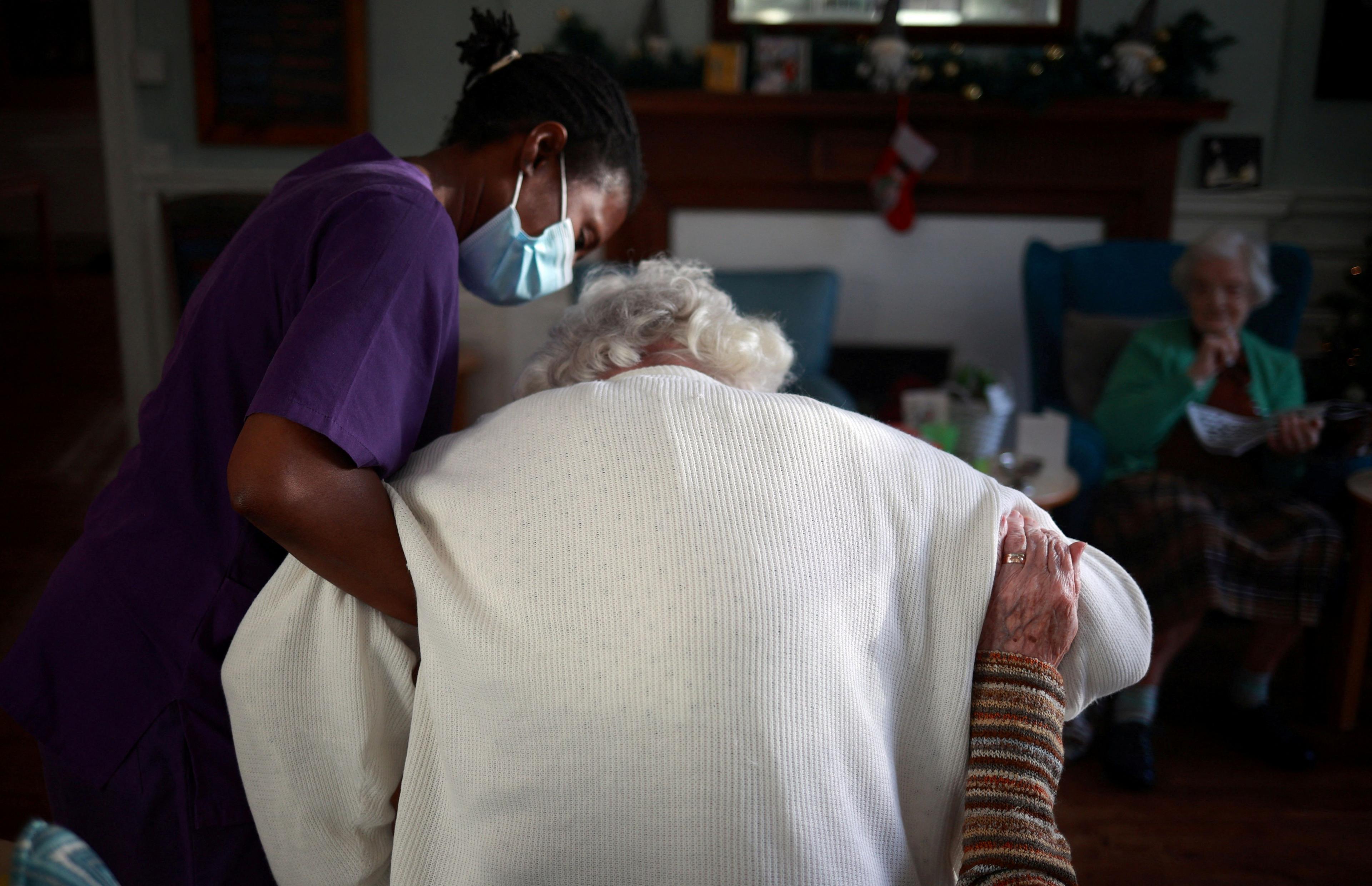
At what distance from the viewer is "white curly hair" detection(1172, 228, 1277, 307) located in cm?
258

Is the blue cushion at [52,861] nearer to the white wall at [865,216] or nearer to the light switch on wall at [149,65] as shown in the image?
the white wall at [865,216]

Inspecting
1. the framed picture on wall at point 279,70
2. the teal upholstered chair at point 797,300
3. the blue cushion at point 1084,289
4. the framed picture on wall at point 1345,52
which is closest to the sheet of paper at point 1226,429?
the blue cushion at point 1084,289

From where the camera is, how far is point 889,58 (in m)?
3.29

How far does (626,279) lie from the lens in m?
1.24

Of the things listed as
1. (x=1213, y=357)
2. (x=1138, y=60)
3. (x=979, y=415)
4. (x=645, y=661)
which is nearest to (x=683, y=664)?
(x=645, y=661)

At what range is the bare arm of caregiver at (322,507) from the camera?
0.81m

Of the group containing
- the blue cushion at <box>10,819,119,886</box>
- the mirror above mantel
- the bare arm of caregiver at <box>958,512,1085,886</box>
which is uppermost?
the mirror above mantel

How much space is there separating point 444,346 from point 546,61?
1.33 ft

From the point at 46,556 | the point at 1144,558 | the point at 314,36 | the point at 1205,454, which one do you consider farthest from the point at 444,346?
the point at 314,36

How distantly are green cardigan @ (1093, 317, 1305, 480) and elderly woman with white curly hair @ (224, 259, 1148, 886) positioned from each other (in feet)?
5.33

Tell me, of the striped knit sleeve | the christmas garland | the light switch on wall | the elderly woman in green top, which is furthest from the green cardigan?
the light switch on wall

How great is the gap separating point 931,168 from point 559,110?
263cm

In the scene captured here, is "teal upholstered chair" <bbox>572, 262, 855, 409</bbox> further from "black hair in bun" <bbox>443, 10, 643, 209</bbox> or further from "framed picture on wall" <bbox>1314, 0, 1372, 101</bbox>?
"black hair in bun" <bbox>443, 10, 643, 209</bbox>

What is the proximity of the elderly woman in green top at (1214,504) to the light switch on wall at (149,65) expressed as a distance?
3.30 metres
